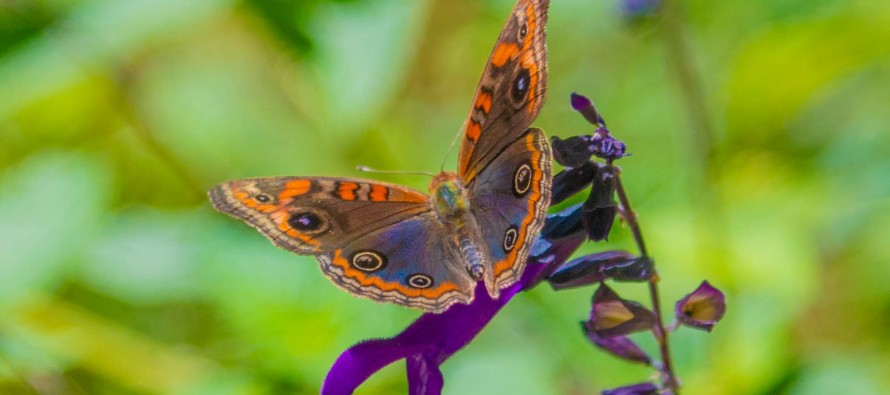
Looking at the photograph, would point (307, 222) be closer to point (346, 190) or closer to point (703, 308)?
point (346, 190)

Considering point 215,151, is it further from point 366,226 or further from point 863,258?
point 863,258

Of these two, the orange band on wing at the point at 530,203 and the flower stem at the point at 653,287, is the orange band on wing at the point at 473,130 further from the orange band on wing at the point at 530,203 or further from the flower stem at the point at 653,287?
the flower stem at the point at 653,287

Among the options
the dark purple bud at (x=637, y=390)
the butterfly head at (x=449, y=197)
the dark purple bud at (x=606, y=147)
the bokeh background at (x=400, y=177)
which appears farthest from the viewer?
the bokeh background at (x=400, y=177)

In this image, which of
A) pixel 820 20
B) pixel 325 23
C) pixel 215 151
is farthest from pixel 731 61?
pixel 215 151

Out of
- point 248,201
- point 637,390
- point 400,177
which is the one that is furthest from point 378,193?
point 400,177

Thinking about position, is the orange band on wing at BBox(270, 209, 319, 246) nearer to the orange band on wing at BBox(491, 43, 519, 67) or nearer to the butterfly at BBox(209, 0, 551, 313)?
the butterfly at BBox(209, 0, 551, 313)

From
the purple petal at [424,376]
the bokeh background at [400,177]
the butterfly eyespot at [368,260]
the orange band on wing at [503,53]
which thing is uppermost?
the bokeh background at [400,177]

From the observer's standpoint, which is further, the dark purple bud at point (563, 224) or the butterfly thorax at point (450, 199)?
the butterfly thorax at point (450, 199)

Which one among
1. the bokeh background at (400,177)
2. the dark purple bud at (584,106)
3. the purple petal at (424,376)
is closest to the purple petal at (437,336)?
the purple petal at (424,376)
